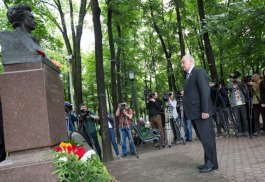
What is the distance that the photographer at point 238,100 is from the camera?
10.6 meters

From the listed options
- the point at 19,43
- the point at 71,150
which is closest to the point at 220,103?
the point at 71,150

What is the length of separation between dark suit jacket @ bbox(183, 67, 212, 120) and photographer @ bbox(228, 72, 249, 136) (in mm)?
5229

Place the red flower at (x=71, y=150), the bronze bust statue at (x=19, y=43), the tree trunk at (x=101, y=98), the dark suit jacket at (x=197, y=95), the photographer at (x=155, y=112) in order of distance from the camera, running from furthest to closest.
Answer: the photographer at (x=155, y=112) < the tree trunk at (x=101, y=98) < the dark suit jacket at (x=197, y=95) < the bronze bust statue at (x=19, y=43) < the red flower at (x=71, y=150)

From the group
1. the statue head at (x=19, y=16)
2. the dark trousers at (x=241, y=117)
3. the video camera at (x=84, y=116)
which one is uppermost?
the statue head at (x=19, y=16)

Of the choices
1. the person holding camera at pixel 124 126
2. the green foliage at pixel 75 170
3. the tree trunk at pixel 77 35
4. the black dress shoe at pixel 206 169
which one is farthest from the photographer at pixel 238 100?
the tree trunk at pixel 77 35

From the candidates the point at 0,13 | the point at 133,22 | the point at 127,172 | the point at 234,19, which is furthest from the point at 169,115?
the point at 0,13

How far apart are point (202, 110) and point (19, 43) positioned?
131 inches

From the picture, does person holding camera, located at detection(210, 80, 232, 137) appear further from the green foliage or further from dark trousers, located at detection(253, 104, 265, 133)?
the green foliage

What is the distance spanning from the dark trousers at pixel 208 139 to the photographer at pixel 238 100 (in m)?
5.28

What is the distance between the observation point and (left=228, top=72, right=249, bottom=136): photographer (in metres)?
10.6

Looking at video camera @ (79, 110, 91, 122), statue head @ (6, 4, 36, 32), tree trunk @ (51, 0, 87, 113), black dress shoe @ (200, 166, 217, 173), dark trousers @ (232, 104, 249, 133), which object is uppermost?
tree trunk @ (51, 0, 87, 113)

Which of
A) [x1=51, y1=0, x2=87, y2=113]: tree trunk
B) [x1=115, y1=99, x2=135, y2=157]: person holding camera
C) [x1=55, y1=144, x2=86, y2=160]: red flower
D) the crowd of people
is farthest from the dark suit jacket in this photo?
[x1=51, y1=0, x2=87, y2=113]: tree trunk

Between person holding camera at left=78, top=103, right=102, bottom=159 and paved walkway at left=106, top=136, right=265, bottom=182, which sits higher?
person holding camera at left=78, top=103, right=102, bottom=159

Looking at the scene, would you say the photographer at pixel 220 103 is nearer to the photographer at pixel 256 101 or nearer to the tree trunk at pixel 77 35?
the photographer at pixel 256 101
